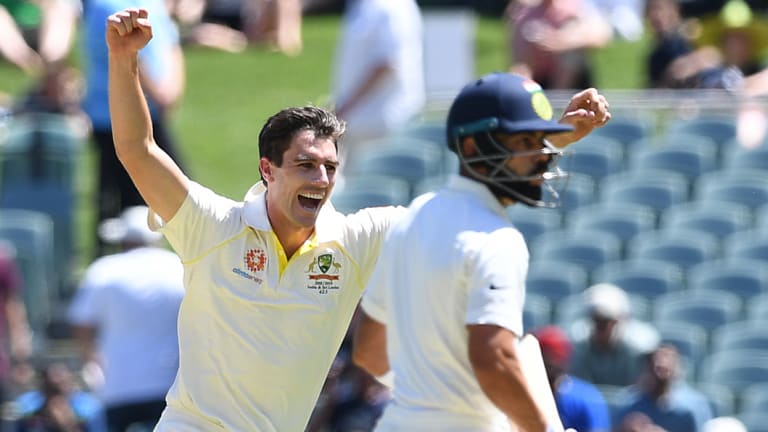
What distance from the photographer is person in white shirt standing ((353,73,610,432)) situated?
15.8ft

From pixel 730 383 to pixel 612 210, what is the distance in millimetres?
1856

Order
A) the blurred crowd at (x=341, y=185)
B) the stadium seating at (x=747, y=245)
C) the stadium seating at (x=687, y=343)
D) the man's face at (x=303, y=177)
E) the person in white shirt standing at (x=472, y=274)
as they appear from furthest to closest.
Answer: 1. the stadium seating at (x=747, y=245)
2. the stadium seating at (x=687, y=343)
3. the blurred crowd at (x=341, y=185)
4. the person in white shirt standing at (x=472, y=274)
5. the man's face at (x=303, y=177)

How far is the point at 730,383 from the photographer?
30.8 feet

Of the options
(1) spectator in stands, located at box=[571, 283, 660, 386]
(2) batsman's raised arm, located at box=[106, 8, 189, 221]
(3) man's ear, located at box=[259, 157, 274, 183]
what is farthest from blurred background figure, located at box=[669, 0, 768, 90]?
(2) batsman's raised arm, located at box=[106, 8, 189, 221]

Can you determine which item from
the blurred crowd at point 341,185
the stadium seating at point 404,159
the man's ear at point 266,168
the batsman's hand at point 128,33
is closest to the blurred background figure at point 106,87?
the blurred crowd at point 341,185

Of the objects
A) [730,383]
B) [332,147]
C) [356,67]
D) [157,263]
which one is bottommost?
[730,383]

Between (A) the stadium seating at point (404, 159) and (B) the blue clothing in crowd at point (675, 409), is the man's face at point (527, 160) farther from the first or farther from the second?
(A) the stadium seating at point (404, 159)

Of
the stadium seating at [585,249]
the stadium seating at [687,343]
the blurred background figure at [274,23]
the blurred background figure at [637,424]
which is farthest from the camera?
the blurred background figure at [274,23]

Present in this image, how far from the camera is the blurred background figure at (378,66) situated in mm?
11109

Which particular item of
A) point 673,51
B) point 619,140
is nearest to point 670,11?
point 673,51

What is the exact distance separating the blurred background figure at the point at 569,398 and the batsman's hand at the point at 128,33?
4.21 meters

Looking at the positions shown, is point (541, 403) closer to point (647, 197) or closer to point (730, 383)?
point (730, 383)

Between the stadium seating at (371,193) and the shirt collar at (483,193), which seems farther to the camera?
the stadium seating at (371,193)

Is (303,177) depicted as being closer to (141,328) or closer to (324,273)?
(324,273)
